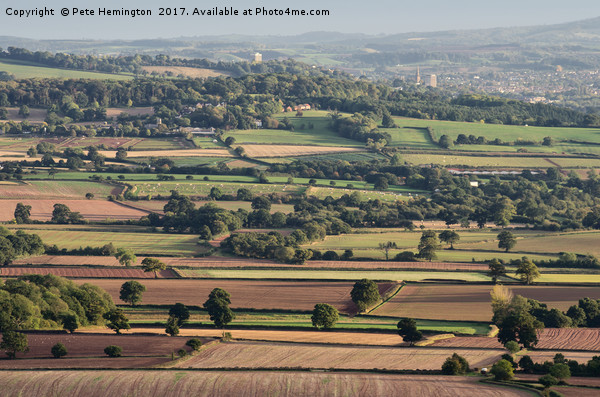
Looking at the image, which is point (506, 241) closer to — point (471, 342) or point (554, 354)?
point (471, 342)

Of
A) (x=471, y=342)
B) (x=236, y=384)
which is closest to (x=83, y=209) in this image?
(x=471, y=342)

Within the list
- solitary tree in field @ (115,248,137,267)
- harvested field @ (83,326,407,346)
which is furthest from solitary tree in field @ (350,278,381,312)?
solitary tree in field @ (115,248,137,267)

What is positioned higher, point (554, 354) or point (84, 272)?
point (554, 354)

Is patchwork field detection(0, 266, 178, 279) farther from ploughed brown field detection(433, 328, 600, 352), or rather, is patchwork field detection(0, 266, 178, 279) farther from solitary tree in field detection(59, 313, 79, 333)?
ploughed brown field detection(433, 328, 600, 352)

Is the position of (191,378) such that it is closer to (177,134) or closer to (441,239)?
(441,239)

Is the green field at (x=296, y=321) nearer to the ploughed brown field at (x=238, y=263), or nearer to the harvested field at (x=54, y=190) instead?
the ploughed brown field at (x=238, y=263)
